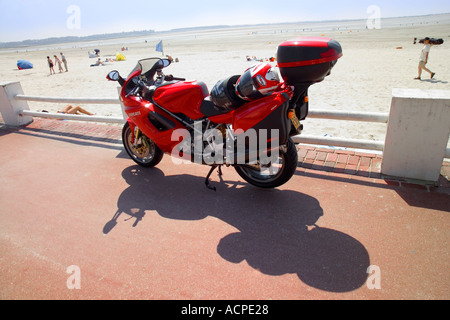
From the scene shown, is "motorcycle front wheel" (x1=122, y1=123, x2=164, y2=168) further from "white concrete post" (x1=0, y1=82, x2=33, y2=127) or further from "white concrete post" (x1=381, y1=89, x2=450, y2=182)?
"white concrete post" (x1=0, y1=82, x2=33, y2=127)

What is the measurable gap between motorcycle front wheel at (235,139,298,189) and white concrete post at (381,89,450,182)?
4.56ft

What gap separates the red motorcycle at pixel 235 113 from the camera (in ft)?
Result: 10.1

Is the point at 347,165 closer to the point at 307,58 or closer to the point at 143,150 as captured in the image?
the point at 307,58

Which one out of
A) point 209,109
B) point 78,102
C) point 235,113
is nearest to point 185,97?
point 209,109

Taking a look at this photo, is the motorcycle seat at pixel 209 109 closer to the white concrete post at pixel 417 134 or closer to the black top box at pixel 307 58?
the black top box at pixel 307 58

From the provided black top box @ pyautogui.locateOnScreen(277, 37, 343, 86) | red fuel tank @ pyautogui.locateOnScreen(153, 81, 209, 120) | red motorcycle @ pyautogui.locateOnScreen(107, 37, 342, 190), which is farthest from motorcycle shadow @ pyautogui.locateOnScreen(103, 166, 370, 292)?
black top box @ pyautogui.locateOnScreen(277, 37, 343, 86)

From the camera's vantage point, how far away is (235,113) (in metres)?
3.48

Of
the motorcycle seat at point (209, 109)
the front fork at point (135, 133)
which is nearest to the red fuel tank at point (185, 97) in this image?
the motorcycle seat at point (209, 109)

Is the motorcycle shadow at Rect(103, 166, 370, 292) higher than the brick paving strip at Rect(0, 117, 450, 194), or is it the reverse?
the motorcycle shadow at Rect(103, 166, 370, 292)

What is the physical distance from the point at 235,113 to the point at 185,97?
2.82 ft

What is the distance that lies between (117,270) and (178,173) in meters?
2.04

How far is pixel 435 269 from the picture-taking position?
8.89ft

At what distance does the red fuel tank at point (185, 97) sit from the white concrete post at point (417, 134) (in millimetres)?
2384

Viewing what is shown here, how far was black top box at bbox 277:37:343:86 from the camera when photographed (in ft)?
9.61
